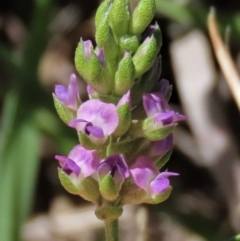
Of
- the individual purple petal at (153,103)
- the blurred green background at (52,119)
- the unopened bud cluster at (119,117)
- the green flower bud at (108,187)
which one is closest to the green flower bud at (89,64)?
the unopened bud cluster at (119,117)

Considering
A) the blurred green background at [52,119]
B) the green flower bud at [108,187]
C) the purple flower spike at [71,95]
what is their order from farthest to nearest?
the blurred green background at [52,119] < the purple flower spike at [71,95] < the green flower bud at [108,187]

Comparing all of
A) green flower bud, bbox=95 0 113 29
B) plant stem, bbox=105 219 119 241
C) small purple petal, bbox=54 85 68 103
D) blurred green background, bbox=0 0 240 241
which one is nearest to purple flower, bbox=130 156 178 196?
plant stem, bbox=105 219 119 241

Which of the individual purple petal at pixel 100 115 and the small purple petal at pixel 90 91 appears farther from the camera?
the small purple petal at pixel 90 91

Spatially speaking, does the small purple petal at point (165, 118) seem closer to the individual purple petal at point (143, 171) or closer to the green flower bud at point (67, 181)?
the individual purple petal at point (143, 171)

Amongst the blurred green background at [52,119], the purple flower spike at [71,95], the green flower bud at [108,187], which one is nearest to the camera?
the green flower bud at [108,187]

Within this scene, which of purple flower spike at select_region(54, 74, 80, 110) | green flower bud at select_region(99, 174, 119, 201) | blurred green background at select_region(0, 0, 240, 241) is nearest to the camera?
green flower bud at select_region(99, 174, 119, 201)

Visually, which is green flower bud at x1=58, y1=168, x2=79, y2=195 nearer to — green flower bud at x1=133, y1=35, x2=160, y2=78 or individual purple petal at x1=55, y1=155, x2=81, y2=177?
individual purple petal at x1=55, y1=155, x2=81, y2=177
